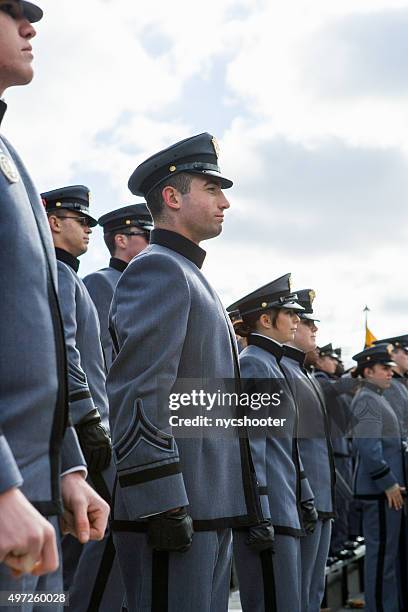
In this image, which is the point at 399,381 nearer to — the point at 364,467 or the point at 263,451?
the point at 364,467

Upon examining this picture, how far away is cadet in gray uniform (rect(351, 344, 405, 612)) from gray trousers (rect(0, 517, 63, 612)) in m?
6.78

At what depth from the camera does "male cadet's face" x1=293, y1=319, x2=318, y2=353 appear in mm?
7805

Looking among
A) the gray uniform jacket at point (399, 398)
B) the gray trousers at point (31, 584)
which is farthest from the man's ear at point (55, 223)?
the gray uniform jacket at point (399, 398)

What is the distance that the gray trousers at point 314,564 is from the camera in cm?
639

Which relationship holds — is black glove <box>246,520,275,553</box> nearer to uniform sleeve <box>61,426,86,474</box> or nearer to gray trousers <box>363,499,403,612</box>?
uniform sleeve <box>61,426,86,474</box>

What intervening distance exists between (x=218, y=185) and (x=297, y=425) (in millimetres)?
2611

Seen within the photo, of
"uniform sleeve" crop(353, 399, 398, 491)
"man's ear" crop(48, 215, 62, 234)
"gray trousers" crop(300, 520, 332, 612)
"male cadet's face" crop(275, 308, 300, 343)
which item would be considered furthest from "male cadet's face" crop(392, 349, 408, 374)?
"man's ear" crop(48, 215, 62, 234)

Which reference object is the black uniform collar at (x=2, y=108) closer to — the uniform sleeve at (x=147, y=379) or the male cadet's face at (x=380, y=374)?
the uniform sleeve at (x=147, y=379)

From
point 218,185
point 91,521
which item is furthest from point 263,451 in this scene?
point 91,521

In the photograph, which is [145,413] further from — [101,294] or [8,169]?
[101,294]

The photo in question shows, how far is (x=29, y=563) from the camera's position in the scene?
1.88 m

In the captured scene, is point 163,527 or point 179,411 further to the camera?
point 179,411

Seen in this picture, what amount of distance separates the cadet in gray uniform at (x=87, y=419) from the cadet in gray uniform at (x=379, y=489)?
4.24 meters

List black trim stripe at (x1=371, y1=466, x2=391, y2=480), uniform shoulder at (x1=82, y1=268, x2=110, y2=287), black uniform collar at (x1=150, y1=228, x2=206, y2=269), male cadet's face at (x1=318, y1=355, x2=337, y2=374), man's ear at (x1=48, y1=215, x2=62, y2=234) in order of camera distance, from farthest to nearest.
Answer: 1. male cadet's face at (x1=318, y1=355, x2=337, y2=374)
2. black trim stripe at (x1=371, y1=466, x2=391, y2=480)
3. uniform shoulder at (x1=82, y1=268, x2=110, y2=287)
4. man's ear at (x1=48, y1=215, x2=62, y2=234)
5. black uniform collar at (x1=150, y1=228, x2=206, y2=269)
